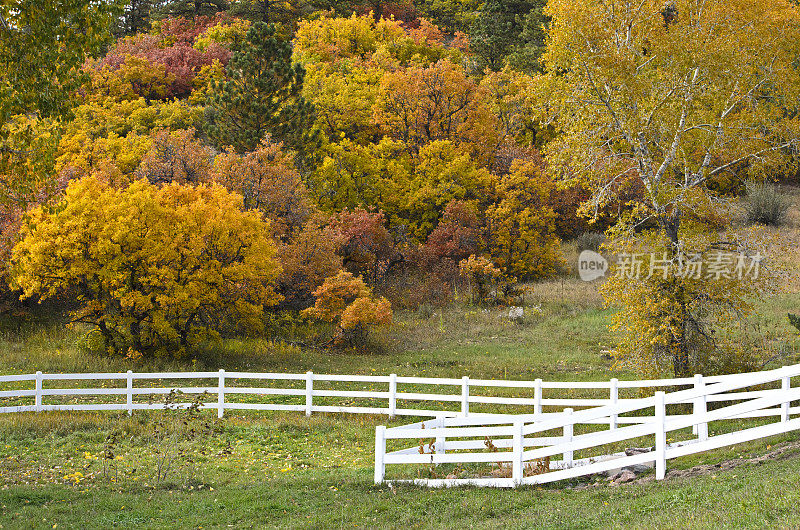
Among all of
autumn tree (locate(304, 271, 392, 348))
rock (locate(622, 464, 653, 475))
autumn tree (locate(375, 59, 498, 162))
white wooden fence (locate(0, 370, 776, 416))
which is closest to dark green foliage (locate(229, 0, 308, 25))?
autumn tree (locate(375, 59, 498, 162))

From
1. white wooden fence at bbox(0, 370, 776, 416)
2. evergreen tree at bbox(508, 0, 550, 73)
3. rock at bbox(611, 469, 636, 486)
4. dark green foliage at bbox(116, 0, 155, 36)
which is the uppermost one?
dark green foliage at bbox(116, 0, 155, 36)

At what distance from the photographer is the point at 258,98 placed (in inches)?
1507

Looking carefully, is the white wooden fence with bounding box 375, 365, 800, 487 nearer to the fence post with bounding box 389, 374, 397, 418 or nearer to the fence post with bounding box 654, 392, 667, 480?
the fence post with bounding box 654, 392, 667, 480

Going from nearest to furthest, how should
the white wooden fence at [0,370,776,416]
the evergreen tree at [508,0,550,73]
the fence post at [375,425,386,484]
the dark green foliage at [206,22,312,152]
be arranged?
the fence post at [375,425,386,484] < the white wooden fence at [0,370,776,416] < the dark green foliage at [206,22,312,152] < the evergreen tree at [508,0,550,73]

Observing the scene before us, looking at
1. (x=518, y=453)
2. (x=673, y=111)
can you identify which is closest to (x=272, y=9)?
(x=673, y=111)

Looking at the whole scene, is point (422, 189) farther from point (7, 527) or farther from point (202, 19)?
point (202, 19)

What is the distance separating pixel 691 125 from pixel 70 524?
56.1 feet

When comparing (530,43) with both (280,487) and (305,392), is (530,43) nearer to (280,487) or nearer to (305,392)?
(305,392)

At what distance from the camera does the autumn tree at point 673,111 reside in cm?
1839

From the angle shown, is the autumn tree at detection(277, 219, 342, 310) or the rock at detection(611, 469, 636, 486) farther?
the autumn tree at detection(277, 219, 342, 310)

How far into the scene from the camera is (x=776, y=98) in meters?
18.9

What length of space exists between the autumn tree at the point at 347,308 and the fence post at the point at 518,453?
19.2m

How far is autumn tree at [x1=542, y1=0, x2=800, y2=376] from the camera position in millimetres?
18391

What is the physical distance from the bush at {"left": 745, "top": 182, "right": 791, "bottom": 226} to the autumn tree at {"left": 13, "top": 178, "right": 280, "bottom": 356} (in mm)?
30318
